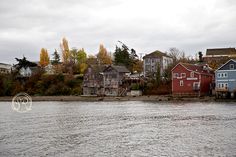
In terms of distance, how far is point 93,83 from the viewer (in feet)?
308

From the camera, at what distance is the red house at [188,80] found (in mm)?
78125

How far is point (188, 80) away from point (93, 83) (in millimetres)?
26138

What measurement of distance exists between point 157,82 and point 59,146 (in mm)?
62330

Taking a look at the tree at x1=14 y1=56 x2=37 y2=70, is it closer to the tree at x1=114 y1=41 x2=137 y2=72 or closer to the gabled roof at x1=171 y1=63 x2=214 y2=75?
the tree at x1=114 y1=41 x2=137 y2=72

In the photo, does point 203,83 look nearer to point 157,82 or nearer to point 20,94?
point 157,82

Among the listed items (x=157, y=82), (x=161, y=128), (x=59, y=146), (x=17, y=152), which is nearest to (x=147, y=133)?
(x=161, y=128)

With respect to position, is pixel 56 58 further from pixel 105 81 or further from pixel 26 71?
pixel 105 81

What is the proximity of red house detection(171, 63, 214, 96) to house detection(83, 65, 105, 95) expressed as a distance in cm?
2156

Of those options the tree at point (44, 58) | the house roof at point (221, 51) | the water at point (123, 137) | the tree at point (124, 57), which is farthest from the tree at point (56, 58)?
the water at point (123, 137)

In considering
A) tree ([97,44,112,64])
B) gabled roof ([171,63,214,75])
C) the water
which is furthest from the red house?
tree ([97,44,112,64])

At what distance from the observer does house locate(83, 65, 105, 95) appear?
308 ft

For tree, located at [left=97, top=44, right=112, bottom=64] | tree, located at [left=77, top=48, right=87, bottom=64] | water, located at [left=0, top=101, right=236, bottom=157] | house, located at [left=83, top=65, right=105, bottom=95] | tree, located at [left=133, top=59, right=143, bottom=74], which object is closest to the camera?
water, located at [left=0, top=101, right=236, bottom=157]

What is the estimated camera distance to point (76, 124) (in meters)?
38.7

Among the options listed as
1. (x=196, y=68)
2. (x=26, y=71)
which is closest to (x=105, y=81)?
(x=196, y=68)
